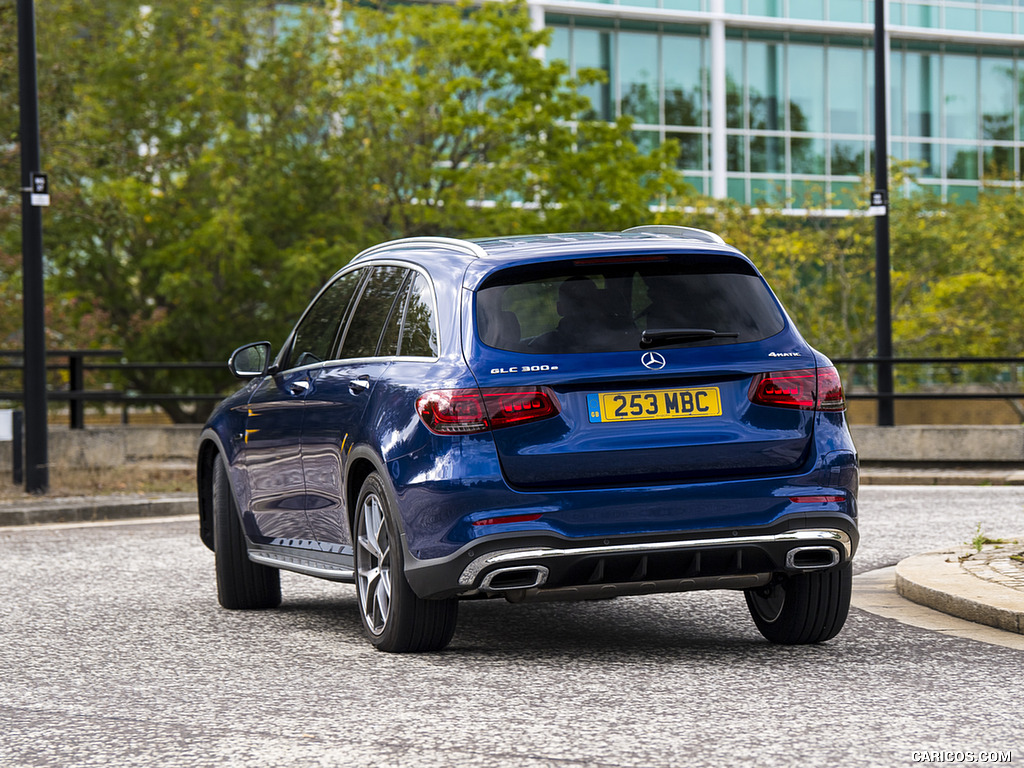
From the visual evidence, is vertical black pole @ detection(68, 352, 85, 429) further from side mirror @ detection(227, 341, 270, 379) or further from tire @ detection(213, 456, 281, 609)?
side mirror @ detection(227, 341, 270, 379)

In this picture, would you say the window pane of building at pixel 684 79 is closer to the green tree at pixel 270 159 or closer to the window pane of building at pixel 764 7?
the window pane of building at pixel 764 7

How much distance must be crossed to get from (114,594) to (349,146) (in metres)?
16.3

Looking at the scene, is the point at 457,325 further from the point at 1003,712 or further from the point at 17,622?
the point at 17,622

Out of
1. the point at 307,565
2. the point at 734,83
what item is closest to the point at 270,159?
the point at 307,565

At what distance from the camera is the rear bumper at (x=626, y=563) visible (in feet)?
20.1

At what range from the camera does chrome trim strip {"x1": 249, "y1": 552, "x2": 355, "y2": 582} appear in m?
7.32

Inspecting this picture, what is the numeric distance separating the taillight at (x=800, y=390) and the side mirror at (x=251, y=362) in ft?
9.76

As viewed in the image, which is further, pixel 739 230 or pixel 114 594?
pixel 739 230

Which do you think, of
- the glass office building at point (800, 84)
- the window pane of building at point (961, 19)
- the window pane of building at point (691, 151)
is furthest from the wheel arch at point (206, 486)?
the window pane of building at point (961, 19)

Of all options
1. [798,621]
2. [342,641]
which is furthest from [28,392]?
[798,621]

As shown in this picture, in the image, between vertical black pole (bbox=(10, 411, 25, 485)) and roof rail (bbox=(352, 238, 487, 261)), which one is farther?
vertical black pole (bbox=(10, 411, 25, 485))

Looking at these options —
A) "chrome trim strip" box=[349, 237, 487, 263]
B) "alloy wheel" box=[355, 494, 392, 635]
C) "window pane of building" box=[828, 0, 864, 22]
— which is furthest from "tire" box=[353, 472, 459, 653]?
"window pane of building" box=[828, 0, 864, 22]

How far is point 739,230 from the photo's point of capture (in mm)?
32406

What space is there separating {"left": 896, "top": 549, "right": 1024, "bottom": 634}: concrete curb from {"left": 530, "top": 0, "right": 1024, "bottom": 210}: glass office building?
3476cm
